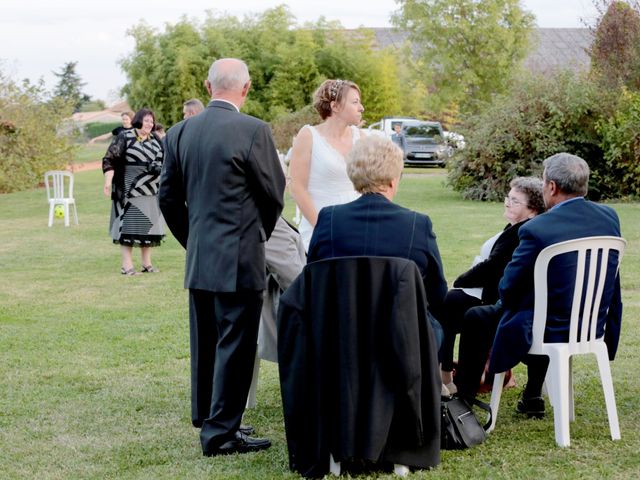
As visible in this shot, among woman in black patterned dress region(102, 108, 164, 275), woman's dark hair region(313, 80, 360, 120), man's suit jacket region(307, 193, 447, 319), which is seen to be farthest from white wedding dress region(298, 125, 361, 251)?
woman in black patterned dress region(102, 108, 164, 275)

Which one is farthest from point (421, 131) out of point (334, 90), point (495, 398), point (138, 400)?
point (495, 398)

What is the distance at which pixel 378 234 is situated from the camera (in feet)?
15.1

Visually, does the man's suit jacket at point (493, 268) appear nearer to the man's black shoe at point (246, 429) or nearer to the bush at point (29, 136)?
the man's black shoe at point (246, 429)

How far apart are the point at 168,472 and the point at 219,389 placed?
47 centimetres

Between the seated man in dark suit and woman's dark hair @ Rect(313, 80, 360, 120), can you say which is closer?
the seated man in dark suit

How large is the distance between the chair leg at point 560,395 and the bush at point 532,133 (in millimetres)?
17480

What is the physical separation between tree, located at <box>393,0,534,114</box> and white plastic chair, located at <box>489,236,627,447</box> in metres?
37.3

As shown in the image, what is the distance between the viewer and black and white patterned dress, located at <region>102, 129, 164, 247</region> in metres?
11.2

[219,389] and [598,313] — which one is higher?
[598,313]

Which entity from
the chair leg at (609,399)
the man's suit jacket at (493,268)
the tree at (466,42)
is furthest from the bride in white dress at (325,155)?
the tree at (466,42)

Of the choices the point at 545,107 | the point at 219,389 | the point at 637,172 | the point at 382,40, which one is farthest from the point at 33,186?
the point at 382,40

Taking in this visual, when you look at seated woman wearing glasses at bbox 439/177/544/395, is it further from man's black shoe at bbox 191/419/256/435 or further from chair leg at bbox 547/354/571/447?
man's black shoe at bbox 191/419/256/435

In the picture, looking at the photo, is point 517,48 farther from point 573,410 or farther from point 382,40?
point 382,40

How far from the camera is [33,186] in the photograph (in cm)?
2934
